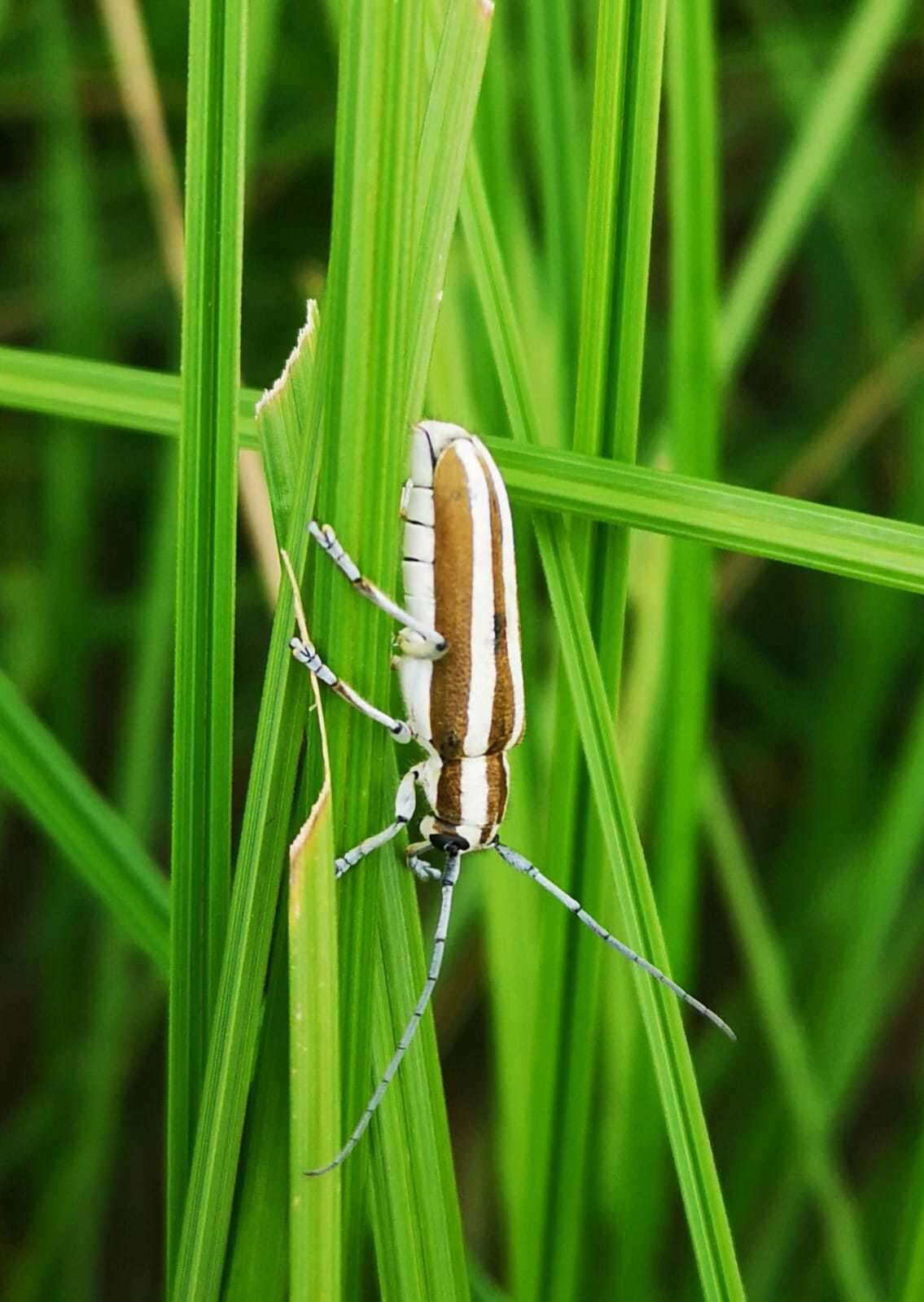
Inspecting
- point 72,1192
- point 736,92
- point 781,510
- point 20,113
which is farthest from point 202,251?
point 736,92

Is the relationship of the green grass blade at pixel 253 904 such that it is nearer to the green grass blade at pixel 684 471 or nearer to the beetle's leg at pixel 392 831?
the beetle's leg at pixel 392 831

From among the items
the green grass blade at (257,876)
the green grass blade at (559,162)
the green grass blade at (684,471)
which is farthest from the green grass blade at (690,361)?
the green grass blade at (257,876)

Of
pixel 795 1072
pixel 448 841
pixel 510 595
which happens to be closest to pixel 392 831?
pixel 448 841

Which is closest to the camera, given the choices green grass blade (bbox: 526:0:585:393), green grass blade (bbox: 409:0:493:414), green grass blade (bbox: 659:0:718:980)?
green grass blade (bbox: 409:0:493:414)

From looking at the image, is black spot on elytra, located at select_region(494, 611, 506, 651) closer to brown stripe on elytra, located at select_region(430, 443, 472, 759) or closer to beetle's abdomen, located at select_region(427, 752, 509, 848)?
brown stripe on elytra, located at select_region(430, 443, 472, 759)

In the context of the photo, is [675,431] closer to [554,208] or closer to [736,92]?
[554,208]

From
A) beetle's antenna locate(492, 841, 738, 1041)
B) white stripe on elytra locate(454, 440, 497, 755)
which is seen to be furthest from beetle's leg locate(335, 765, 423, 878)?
beetle's antenna locate(492, 841, 738, 1041)

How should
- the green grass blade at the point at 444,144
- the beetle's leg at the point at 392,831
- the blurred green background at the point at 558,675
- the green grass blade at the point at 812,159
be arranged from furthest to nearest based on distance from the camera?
1. the green grass blade at the point at 812,159
2. the blurred green background at the point at 558,675
3. the beetle's leg at the point at 392,831
4. the green grass blade at the point at 444,144
